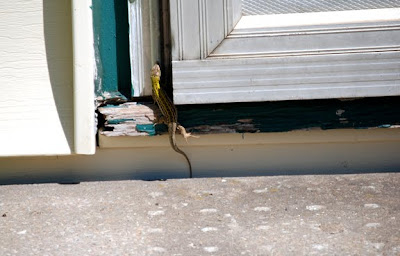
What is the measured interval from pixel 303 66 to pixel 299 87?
0.33ft

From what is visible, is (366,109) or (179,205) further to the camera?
(366,109)

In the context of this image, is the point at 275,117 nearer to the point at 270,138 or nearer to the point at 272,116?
the point at 272,116

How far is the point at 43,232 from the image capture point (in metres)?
2.64

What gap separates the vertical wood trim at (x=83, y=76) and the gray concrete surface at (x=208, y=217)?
0.25m

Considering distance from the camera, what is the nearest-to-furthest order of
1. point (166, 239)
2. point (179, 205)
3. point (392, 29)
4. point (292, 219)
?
point (166, 239) < point (292, 219) < point (179, 205) < point (392, 29)

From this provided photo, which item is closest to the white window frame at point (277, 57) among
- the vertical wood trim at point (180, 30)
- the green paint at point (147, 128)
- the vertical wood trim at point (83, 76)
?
the vertical wood trim at point (180, 30)

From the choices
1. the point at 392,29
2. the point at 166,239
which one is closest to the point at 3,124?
the point at 166,239

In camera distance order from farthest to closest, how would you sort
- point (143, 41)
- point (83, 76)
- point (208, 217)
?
1. point (143, 41)
2. point (83, 76)
3. point (208, 217)

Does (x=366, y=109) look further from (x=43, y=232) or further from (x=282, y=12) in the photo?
A: (x=43, y=232)

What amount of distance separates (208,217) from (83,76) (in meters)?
0.93

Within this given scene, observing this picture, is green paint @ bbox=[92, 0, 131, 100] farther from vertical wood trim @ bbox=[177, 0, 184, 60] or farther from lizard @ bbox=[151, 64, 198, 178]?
vertical wood trim @ bbox=[177, 0, 184, 60]

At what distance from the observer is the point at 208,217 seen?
2.77 m

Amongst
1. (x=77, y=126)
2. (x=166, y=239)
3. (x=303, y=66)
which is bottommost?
(x=166, y=239)

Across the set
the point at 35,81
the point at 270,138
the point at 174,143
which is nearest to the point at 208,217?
the point at 174,143
